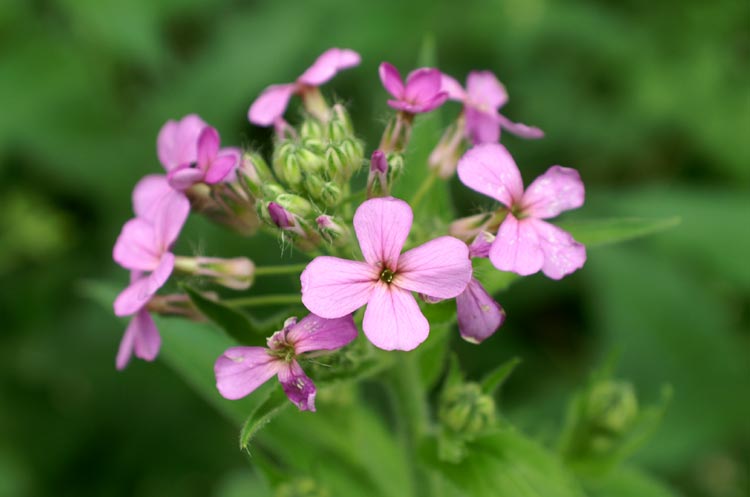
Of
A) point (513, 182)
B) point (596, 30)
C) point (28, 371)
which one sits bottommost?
point (28, 371)

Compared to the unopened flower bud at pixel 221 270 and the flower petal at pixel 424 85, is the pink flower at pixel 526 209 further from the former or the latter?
the unopened flower bud at pixel 221 270

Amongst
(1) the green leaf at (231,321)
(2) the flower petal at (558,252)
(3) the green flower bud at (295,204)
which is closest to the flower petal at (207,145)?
(3) the green flower bud at (295,204)

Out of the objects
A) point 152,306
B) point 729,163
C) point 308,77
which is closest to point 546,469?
point 152,306

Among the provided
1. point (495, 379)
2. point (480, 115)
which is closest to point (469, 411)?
point (495, 379)

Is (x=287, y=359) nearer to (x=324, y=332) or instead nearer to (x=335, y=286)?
(x=324, y=332)

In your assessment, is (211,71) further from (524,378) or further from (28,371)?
(524,378)

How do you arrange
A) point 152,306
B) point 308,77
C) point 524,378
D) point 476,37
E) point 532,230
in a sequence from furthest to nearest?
point 476,37
point 524,378
point 308,77
point 152,306
point 532,230

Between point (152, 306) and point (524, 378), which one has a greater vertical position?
point (152, 306)
